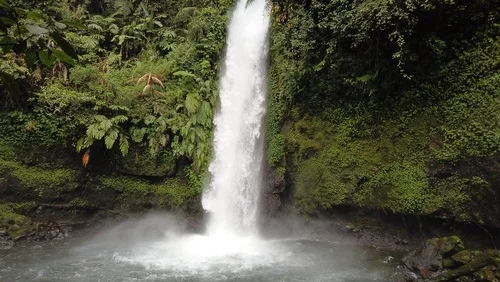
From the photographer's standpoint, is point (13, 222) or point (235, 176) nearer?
point (13, 222)

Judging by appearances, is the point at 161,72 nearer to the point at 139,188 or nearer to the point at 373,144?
the point at 139,188

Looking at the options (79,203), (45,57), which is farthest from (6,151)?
(45,57)

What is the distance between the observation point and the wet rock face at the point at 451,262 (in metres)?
Result: 7.25

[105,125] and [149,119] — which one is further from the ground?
[149,119]

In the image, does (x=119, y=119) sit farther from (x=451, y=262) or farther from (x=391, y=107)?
(x=451, y=262)

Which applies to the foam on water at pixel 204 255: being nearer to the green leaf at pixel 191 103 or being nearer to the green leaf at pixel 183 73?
the green leaf at pixel 191 103

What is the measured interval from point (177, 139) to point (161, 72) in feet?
9.58

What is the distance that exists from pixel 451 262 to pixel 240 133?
23.3ft

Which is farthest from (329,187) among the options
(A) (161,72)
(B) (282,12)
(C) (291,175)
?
(A) (161,72)

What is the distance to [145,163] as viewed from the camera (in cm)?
1189

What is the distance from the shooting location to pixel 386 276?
809 cm

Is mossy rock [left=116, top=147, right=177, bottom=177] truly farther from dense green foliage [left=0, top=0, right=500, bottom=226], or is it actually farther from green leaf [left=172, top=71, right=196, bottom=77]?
green leaf [left=172, top=71, right=196, bottom=77]

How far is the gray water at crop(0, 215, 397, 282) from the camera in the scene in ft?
26.8

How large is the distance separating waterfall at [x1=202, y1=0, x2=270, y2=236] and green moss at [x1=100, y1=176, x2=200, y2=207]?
700 millimetres
